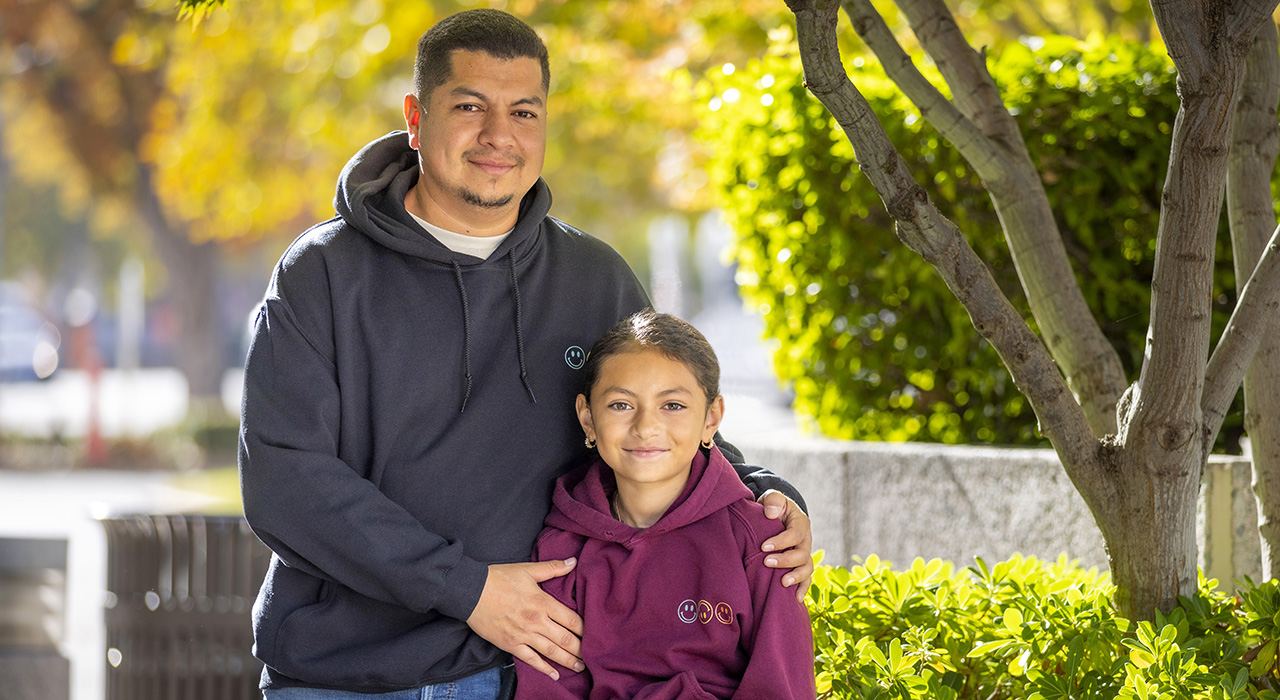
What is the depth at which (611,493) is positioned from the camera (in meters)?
2.75

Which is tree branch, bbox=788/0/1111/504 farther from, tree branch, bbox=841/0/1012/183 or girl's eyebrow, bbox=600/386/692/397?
girl's eyebrow, bbox=600/386/692/397

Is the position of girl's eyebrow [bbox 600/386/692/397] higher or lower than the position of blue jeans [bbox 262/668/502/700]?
higher

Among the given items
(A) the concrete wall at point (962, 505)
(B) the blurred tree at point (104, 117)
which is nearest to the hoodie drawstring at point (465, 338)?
(A) the concrete wall at point (962, 505)

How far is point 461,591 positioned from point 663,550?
1.45 ft

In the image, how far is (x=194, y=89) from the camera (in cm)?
1202

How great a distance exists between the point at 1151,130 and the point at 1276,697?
2.36 metres

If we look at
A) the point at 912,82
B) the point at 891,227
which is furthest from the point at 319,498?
the point at 891,227

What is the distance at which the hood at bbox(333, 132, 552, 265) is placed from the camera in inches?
103

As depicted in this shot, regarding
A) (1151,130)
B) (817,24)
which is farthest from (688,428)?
(1151,130)

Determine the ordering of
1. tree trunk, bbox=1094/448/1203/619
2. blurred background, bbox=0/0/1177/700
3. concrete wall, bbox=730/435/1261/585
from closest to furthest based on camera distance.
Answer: tree trunk, bbox=1094/448/1203/619 < concrete wall, bbox=730/435/1261/585 < blurred background, bbox=0/0/1177/700

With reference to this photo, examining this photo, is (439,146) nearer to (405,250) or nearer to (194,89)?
(405,250)

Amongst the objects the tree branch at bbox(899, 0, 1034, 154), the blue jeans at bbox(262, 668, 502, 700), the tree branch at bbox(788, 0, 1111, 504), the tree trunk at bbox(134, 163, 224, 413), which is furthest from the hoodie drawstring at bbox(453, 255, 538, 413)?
the tree trunk at bbox(134, 163, 224, 413)

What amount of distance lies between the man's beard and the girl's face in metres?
0.42

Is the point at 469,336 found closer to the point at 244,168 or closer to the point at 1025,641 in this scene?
the point at 1025,641
